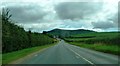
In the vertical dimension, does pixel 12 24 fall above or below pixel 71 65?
above

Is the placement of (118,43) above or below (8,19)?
below

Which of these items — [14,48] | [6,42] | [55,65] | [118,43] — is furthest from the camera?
[118,43]

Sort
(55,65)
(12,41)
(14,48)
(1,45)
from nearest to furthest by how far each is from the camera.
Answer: (55,65), (1,45), (12,41), (14,48)

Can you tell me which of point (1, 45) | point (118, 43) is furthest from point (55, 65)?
point (118, 43)

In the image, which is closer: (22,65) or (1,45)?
(22,65)

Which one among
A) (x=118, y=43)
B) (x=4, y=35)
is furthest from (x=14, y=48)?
(x=118, y=43)

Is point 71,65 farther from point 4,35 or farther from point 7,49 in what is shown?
point 7,49

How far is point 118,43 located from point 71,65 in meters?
28.1

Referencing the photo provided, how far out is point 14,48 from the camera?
41.8 metres

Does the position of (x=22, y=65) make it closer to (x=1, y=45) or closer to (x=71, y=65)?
(x=71, y=65)

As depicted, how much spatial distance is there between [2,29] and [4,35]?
0.87 m

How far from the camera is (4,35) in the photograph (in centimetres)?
3344

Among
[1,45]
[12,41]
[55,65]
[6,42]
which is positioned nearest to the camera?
[55,65]

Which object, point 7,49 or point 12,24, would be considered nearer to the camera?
point 7,49
